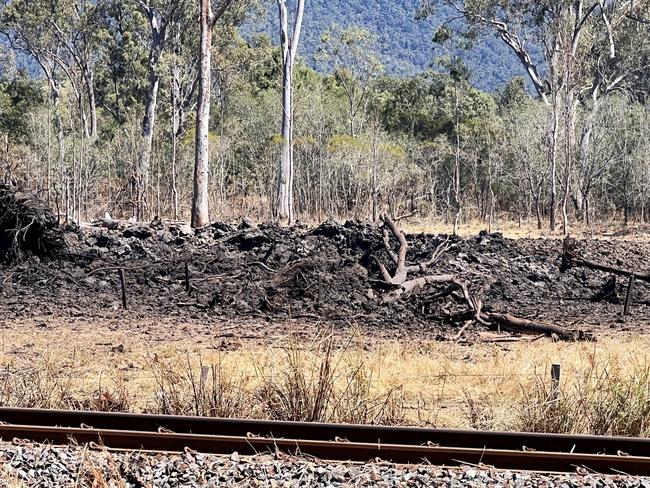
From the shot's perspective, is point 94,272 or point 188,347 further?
point 94,272

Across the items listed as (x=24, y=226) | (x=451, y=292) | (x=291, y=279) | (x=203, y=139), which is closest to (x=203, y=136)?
(x=203, y=139)

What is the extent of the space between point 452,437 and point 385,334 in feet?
20.5

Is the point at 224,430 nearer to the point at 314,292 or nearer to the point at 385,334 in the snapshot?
the point at 385,334

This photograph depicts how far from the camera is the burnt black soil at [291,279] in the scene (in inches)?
576

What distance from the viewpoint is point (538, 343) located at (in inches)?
484

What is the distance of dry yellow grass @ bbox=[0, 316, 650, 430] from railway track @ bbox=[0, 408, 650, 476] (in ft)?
1.74

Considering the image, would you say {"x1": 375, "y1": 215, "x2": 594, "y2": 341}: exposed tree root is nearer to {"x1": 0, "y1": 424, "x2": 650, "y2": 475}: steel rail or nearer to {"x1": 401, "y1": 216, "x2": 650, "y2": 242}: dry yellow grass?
{"x1": 0, "y1": 424, "x2": 650, "y2": 475}: steel rail

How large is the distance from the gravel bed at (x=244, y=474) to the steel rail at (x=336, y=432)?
1.69 ft

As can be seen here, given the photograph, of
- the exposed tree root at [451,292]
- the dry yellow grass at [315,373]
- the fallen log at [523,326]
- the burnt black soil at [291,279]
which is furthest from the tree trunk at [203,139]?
the fallen log at [523,326]

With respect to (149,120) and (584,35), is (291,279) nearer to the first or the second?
(149,120)

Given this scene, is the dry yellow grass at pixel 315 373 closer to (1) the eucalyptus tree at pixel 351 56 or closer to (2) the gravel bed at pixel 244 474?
(2) the gravel bed at pixel 244 474

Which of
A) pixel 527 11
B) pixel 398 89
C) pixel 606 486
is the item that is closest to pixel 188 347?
pixel 606 486

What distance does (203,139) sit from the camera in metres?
26.3

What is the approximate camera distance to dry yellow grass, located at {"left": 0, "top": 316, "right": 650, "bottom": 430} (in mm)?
7828
